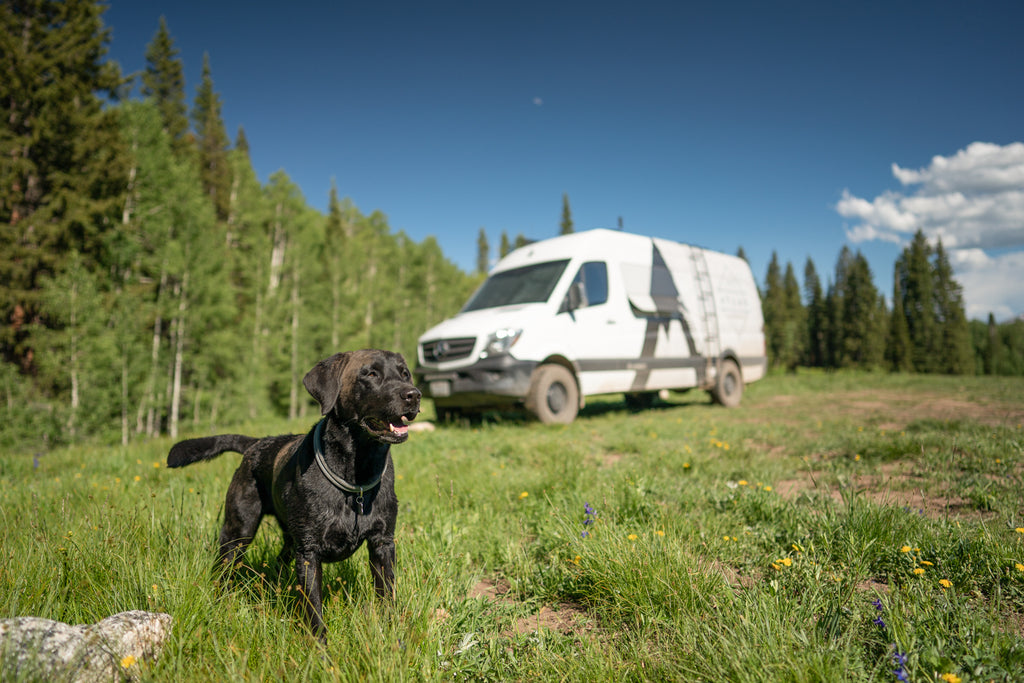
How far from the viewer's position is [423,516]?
342cm

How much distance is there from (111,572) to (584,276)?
7321 millimetres

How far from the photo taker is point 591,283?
857cm

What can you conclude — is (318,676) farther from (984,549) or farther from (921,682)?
(984,549)

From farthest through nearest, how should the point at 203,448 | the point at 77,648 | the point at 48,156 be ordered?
the point at 48,156 < the point at 203,448 < the point at 77,648

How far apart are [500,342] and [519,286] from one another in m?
1.70

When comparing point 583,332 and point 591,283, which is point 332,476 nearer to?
point 583,332

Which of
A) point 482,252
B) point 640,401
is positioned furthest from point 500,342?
point 482,252

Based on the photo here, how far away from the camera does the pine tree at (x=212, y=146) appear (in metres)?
31.0

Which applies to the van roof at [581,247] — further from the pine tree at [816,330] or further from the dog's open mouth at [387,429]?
the pine tree at [816,330]

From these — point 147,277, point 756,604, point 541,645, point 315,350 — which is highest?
point 147,277

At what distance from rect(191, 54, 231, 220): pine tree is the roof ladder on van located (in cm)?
2780

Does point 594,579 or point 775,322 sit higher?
point 775,322

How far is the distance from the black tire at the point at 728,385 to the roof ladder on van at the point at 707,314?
0.34 meters

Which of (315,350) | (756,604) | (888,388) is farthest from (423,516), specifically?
(315,350)
